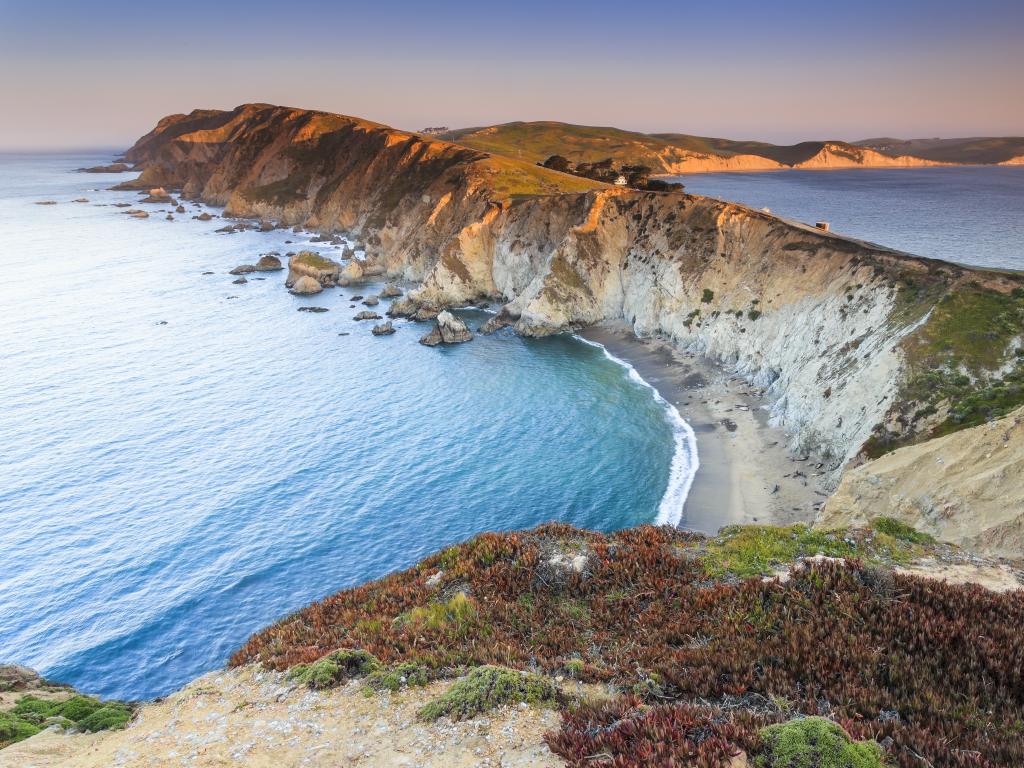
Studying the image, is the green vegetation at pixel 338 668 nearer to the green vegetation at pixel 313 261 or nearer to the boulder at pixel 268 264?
the green vegetation at pixel 313 261

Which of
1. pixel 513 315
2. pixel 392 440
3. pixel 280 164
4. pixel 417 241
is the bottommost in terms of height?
pixel 392 440

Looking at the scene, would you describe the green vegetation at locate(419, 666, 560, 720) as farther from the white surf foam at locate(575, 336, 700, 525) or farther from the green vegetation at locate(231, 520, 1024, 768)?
the white surf foam at locate(575, 336, 700, 525)

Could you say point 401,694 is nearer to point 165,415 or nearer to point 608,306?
point 165,415

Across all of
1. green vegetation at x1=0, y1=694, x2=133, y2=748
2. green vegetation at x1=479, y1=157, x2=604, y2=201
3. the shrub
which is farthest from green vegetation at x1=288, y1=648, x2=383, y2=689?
green vegetation at x1=479, y1=157, x2=604, y2=201

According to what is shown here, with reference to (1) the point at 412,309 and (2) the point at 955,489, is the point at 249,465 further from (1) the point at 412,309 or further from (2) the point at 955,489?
(2) the point at 955,489

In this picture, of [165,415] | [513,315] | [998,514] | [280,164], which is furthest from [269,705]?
[280,164]

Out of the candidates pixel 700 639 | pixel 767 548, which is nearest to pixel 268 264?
pixel 767 548
